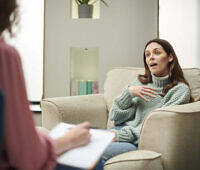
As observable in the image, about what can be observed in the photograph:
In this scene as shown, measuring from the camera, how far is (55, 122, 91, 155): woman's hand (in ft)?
2.69

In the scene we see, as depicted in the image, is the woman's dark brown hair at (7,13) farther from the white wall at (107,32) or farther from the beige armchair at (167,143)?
the white wall at (107,32)

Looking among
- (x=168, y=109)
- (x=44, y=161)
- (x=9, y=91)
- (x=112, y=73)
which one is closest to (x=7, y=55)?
(x=9, y=91)

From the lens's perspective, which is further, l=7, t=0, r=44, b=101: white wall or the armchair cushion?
l=7, t=0, r=44, b=101: white wall

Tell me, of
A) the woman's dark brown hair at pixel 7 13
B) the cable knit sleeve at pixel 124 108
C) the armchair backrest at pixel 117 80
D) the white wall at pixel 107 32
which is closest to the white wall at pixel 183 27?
the white wall at pixel 107 32

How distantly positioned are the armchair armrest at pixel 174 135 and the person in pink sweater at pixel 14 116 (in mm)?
900

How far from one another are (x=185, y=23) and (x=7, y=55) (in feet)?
6.98

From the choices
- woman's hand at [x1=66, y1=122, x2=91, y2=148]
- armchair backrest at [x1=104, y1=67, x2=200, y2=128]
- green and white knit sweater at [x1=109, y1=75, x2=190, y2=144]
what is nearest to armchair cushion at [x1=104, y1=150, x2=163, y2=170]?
green and white knit sweater at [x1=109, y1=75, x2=190, y2=144]

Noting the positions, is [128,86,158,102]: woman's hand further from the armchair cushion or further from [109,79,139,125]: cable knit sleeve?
the armchair cushion

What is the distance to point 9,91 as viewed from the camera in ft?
2.16

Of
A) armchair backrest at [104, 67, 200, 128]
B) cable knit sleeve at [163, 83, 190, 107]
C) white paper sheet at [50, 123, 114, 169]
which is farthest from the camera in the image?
armchair backrest at [104, 67, 200, 128]

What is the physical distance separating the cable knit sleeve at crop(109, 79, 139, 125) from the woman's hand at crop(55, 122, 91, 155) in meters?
1.12

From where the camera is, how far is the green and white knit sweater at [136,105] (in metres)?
1.84

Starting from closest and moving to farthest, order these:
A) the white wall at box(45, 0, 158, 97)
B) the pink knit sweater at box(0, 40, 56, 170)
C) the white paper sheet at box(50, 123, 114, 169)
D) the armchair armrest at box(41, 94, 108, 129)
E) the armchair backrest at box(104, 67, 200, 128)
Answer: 1. the pink knit sweater at box(0, 40, 56, 170)
2. the white paper sheet at box(50, 123, 114, 169)
3. the armchair armrest at box(41, 94, 108, 129)
4. the armchair backrest at box(104, 67, 200, 128)
5. the white wall at box(45, 0, 158, 97)

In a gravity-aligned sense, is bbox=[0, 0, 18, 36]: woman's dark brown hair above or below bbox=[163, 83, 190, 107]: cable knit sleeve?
above
